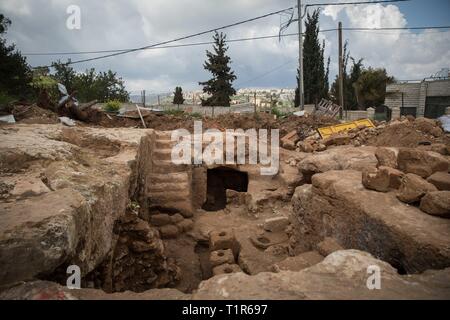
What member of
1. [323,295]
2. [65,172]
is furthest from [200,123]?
[323,295]

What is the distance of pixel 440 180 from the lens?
9.78ft

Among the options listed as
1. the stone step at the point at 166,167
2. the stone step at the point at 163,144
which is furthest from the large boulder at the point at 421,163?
the stone step at the point at 163,144

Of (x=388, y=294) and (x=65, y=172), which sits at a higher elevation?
(x=65, y=172)

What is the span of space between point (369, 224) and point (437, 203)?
0.60 m

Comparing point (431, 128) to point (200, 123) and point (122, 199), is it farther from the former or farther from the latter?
point (122, 199)

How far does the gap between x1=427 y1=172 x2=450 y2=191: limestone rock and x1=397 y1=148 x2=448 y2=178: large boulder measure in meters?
0.21

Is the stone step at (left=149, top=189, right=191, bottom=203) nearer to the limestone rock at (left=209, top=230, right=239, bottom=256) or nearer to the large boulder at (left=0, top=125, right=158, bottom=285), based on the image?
the limestone rock at (left=209, top=230, right=239, bottom=256)

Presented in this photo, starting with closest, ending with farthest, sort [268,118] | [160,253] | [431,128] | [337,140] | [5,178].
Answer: [5,178]
[160,253]
[431,128]
[337,140]
[268,118]

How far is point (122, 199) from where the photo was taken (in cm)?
338

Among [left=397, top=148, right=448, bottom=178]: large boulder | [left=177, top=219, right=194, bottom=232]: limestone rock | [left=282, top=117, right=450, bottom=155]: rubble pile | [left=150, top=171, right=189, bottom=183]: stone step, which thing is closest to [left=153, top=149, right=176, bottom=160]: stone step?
[left=150, top=171, right=189, bottom=183]: stone step

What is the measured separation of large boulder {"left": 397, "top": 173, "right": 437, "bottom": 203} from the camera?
2908 millimetres

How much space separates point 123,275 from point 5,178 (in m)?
1.55

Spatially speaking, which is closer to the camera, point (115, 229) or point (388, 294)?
point (388, 294)

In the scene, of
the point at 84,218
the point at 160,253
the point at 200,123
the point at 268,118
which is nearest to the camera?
the point at 84,218
